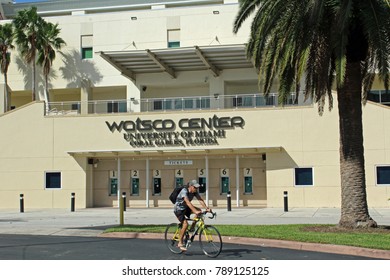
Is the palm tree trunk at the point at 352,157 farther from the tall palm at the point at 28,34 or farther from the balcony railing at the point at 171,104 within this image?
the tall palm at the point at 28,34

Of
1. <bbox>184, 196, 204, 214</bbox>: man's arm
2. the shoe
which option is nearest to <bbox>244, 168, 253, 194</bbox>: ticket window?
the shoe

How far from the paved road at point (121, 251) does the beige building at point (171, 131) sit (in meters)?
16.4

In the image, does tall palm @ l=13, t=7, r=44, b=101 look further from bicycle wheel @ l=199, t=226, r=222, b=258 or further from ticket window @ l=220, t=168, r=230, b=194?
bicycle wheel @ l=199, t=226, r=222, b=258

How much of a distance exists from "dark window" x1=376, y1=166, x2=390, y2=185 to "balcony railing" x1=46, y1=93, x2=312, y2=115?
5.07 metres

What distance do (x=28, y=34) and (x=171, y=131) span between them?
13.4 m

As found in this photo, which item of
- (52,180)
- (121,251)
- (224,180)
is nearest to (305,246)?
(121,251)

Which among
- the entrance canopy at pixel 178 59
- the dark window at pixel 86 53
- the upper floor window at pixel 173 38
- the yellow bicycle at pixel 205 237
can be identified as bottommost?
the yellow bicycle at pixel 205 237

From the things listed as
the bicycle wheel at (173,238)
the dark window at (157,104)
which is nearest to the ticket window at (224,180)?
the dark window at (157,104)

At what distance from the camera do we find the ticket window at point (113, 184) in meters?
34.1

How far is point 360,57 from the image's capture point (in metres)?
17.2

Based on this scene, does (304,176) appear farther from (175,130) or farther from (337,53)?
(337,53)

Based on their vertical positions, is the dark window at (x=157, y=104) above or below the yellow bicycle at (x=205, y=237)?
above

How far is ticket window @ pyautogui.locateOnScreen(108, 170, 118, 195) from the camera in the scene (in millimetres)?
34134

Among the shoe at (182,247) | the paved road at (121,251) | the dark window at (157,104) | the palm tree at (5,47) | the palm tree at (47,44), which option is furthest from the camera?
the palm tree at (5,47)
